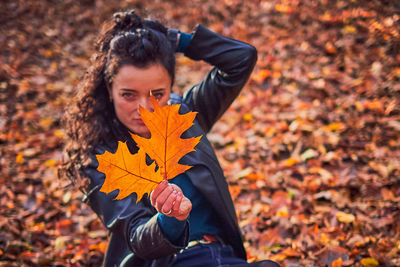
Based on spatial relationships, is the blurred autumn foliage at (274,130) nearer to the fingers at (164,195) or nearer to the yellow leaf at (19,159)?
the yellow leaf at (19,159)

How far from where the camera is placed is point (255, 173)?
10.2ft

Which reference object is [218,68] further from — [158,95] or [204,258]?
[204,258]

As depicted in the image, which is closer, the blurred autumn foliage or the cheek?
the cheek

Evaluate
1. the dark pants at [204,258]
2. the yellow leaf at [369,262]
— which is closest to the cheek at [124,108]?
the dark pants at [204,258]

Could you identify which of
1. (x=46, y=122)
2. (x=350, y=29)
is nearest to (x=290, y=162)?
(x=350, y=29)

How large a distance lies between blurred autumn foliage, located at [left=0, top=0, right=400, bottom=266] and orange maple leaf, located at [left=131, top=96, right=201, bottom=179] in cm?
144

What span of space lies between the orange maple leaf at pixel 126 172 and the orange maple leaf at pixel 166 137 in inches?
1.1

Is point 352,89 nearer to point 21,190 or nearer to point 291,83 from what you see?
point 291,83

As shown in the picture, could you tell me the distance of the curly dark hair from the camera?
1563mm

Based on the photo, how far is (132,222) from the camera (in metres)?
1.48

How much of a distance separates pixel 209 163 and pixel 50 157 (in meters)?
2.47

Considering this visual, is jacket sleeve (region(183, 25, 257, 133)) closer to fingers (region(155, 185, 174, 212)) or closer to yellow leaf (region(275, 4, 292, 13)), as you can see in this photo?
fingers (region(155, 185, 174, 212))

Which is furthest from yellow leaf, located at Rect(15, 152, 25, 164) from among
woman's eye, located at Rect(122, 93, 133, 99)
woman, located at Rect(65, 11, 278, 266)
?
woman's eye, located at Rect(122, 93, 133, 99)

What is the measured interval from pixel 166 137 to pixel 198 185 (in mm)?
567
